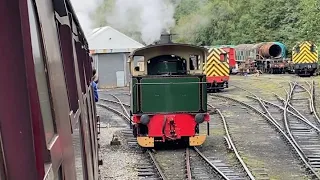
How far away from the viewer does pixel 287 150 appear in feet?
36.3

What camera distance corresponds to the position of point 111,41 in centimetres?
3091

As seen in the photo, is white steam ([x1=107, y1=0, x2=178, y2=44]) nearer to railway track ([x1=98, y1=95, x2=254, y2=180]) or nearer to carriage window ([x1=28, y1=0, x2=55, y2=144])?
railway track ([x1=98, y1=95, x2=254, y2=180])

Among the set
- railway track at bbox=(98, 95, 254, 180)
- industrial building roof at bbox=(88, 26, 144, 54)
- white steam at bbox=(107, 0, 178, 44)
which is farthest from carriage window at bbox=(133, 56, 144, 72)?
industrial building roof at bbox=(88, 26, 144, 54)

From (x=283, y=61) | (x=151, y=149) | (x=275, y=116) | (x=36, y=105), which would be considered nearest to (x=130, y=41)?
(x=283, y=61)

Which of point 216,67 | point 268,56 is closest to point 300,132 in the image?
point 216,67

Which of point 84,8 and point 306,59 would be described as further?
point 306,59

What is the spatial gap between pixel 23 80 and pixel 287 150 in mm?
10263

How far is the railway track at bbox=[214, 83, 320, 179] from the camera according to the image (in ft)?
32.6

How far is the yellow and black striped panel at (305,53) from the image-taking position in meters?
32.1

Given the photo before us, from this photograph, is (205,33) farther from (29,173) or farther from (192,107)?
(29,173)

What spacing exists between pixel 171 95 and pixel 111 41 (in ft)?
66.0

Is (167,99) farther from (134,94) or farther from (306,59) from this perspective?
(306,59)

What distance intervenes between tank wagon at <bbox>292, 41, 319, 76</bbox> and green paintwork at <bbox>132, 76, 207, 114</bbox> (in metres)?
22.1

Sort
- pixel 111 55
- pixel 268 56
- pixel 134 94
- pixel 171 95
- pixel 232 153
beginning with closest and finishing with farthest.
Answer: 1. pixel 232 153
2. pixel 134 94
3. pixel 171 95
4. pixel 111 55
5. pixel 268 56
